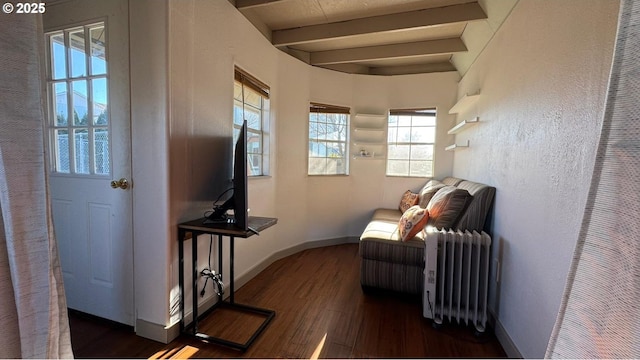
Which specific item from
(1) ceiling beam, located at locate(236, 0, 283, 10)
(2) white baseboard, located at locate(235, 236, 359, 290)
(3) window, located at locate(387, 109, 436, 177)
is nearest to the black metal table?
(2) white baseboard, located at locate(235, 236, 359, 290)

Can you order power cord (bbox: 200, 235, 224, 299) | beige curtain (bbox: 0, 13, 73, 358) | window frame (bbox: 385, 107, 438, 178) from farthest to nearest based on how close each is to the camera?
Result: window frame (bbox: 385, 107, 438, 178) → power cord (bbox: 200, 235, 224, 299) → beige curtain (bbox: 0, 13, 73, 358)

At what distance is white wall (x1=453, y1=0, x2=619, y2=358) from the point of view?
3.34 ft

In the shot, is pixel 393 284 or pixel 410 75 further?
pixel 410 75

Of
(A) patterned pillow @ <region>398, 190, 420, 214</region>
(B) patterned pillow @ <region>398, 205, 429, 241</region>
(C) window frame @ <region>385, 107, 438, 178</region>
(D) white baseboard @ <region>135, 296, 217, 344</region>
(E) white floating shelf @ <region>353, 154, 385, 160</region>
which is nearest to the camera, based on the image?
(D) white baseboard @ <region>135, 296, 217, 344</region>

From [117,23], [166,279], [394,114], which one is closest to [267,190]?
[166,279]

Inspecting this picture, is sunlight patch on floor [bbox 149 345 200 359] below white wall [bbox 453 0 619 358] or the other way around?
below

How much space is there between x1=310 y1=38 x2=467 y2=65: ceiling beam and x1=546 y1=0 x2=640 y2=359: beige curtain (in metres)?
2.59

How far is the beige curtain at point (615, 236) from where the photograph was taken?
58 cm

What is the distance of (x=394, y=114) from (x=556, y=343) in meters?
3.32

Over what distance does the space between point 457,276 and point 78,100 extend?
114 inches

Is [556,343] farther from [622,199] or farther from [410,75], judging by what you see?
[410,75]

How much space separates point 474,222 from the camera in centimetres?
199

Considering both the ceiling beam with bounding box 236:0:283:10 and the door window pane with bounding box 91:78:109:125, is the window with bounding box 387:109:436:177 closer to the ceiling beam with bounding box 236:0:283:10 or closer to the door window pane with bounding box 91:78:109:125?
the ceiling beam with bounding box 236:0:283:10

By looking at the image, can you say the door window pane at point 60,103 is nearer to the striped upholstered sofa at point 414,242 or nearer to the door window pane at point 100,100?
the door window pane at point 100,100
